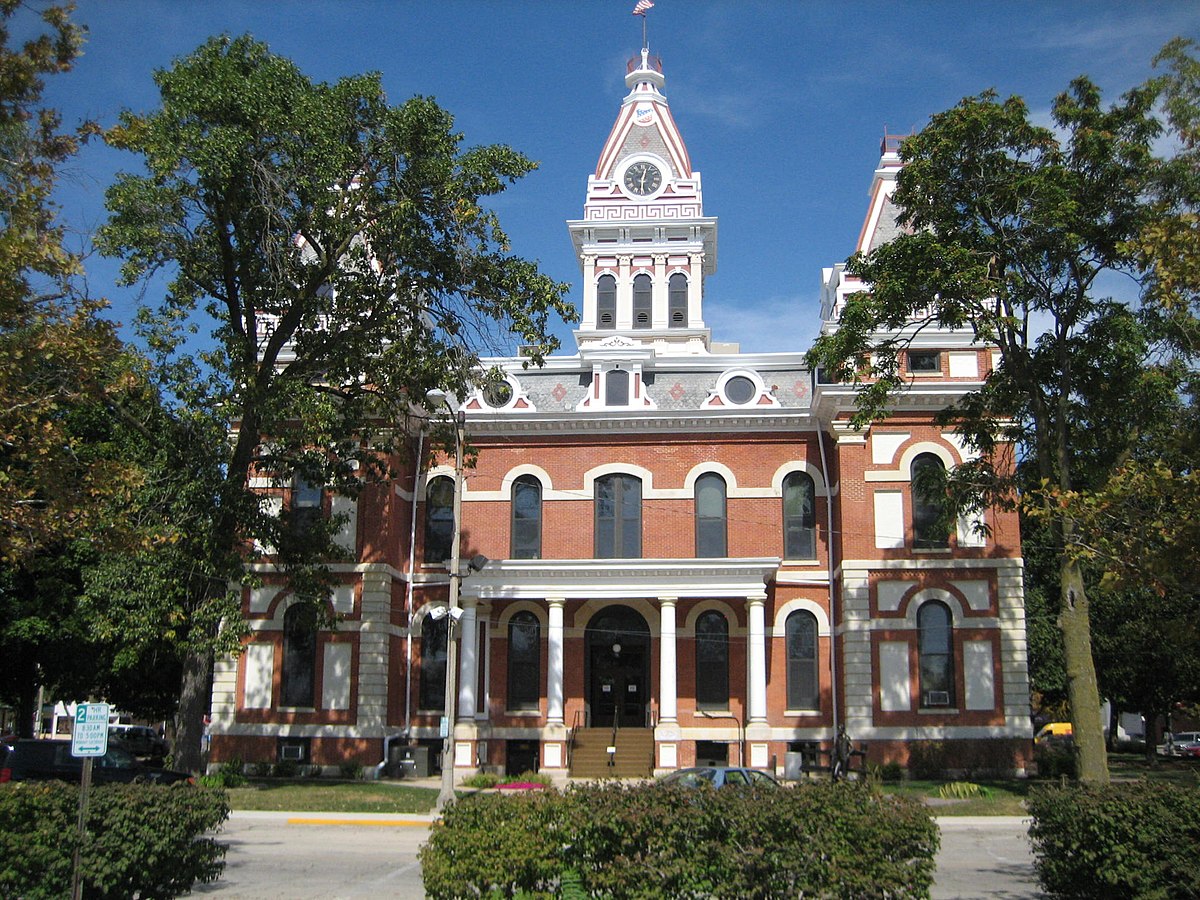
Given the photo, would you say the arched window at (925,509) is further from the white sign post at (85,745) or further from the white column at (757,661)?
the white sign post at (85,745)

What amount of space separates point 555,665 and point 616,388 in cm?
882

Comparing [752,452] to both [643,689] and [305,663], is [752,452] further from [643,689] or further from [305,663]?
[305,663]

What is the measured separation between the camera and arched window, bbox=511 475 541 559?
113 ft

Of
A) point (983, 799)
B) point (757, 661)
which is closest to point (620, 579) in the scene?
point (757, 661)

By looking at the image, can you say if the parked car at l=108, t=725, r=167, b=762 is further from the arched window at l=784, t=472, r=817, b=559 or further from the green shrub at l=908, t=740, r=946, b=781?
the green shrub at l=908, t=740, r=946, b=781

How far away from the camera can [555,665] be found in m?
31.9

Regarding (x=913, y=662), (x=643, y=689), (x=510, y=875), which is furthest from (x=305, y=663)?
(x=510, y=875)

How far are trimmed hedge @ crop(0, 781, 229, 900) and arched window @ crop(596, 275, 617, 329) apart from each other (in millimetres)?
38688

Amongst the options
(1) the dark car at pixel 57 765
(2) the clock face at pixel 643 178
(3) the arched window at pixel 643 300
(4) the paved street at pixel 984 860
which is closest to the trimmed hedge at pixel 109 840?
(4) the paved street at pixel 984 860

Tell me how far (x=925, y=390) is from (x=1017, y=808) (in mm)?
11753

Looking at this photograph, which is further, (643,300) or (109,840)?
(643,300)

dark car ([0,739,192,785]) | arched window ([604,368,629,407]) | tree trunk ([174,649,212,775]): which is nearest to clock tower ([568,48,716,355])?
arched window ([604,368,629,407])

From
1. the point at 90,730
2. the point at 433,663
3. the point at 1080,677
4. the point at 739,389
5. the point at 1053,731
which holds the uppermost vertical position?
the point at 739,389

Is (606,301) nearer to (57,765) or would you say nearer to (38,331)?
(57,765)
